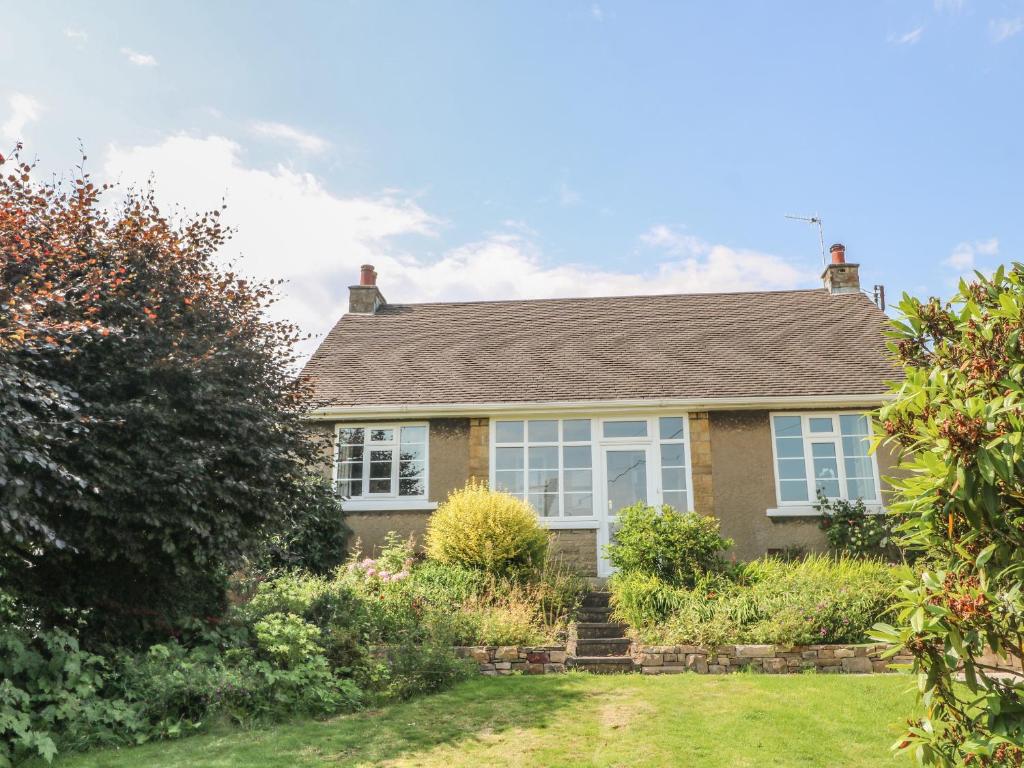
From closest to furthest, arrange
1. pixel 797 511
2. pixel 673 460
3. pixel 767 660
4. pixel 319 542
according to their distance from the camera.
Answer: pixel 767 660 < pixel 319 542 < pixel 797 511 < pixel 673 460

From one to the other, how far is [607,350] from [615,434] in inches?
109

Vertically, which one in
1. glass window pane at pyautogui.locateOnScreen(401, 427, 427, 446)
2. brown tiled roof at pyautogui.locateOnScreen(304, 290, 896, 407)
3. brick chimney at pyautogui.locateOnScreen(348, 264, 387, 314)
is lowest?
glass window pane at pyautogui.locateOnScreen(401, 427, 427, 446)

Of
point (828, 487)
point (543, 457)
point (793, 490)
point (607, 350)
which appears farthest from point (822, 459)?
point (543, 457)

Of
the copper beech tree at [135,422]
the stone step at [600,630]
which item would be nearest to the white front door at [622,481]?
the stone step at [600,630]

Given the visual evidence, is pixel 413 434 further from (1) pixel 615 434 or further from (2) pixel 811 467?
(2) pixel 811 467

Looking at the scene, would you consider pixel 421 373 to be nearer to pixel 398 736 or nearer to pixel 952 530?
pixel 398 736

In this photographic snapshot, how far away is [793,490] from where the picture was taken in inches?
563

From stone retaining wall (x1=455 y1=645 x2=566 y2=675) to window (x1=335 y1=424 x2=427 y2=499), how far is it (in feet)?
19.5

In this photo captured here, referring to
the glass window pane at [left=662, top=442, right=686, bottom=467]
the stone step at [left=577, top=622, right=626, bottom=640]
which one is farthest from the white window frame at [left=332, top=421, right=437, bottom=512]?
the stone step at [left=577, top=622, right=626, bottom=640]

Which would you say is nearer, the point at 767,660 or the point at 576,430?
the point at 767,660

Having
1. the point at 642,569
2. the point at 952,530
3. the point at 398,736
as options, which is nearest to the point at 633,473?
the point at 642,569

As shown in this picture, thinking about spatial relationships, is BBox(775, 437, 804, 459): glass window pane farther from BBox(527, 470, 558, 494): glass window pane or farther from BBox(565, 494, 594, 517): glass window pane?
BBox(527, 470, 558, 494): glass window pane

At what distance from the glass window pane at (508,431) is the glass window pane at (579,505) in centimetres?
150

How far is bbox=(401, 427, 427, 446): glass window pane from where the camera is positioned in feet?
49.7
